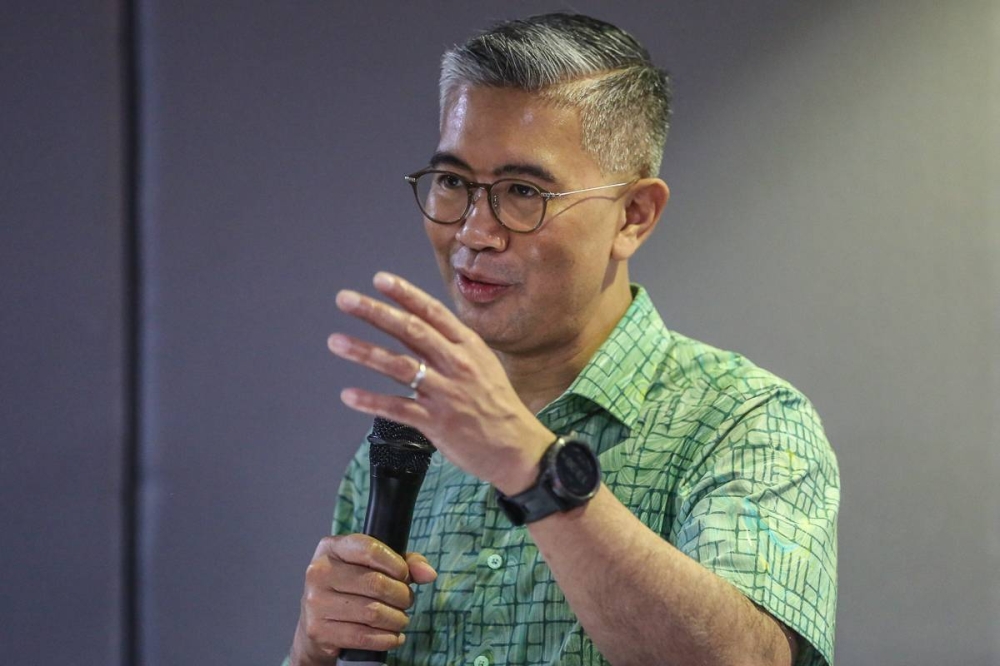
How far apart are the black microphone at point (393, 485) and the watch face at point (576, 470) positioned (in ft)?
0.84

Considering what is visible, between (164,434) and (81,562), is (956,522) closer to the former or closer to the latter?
(164,434)

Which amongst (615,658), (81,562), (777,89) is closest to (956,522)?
(777,89)

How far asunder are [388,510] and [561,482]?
276mm

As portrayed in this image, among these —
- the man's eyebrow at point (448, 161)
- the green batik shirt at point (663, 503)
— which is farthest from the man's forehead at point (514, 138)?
the green batik shirt at point (663, 503)

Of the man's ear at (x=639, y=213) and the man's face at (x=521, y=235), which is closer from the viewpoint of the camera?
the man's face at (x=521, y=235)

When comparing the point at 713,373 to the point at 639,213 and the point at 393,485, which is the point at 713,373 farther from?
the point at 393,485

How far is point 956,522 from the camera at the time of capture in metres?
1.71

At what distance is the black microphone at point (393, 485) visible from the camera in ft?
3.86

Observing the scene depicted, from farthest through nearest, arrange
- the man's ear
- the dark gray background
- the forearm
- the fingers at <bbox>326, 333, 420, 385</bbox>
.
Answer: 1. the dark gray background
2. the man's ear
3. the forearm
4. the fingers at <bbox>326, 333, 420, 385</bbox>

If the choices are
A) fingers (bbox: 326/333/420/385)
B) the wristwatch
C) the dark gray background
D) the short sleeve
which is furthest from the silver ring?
the dark gray background

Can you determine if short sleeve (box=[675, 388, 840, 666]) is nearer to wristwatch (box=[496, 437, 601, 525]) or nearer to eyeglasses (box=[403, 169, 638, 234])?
wristwatch (box=[496, 437, 601, 525])

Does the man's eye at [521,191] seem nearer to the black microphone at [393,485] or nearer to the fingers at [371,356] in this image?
the black microphone at [393,485]

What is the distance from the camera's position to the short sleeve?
1.11 metres

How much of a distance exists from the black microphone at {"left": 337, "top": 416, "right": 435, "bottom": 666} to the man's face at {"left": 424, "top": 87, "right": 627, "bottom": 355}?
0.24 m
